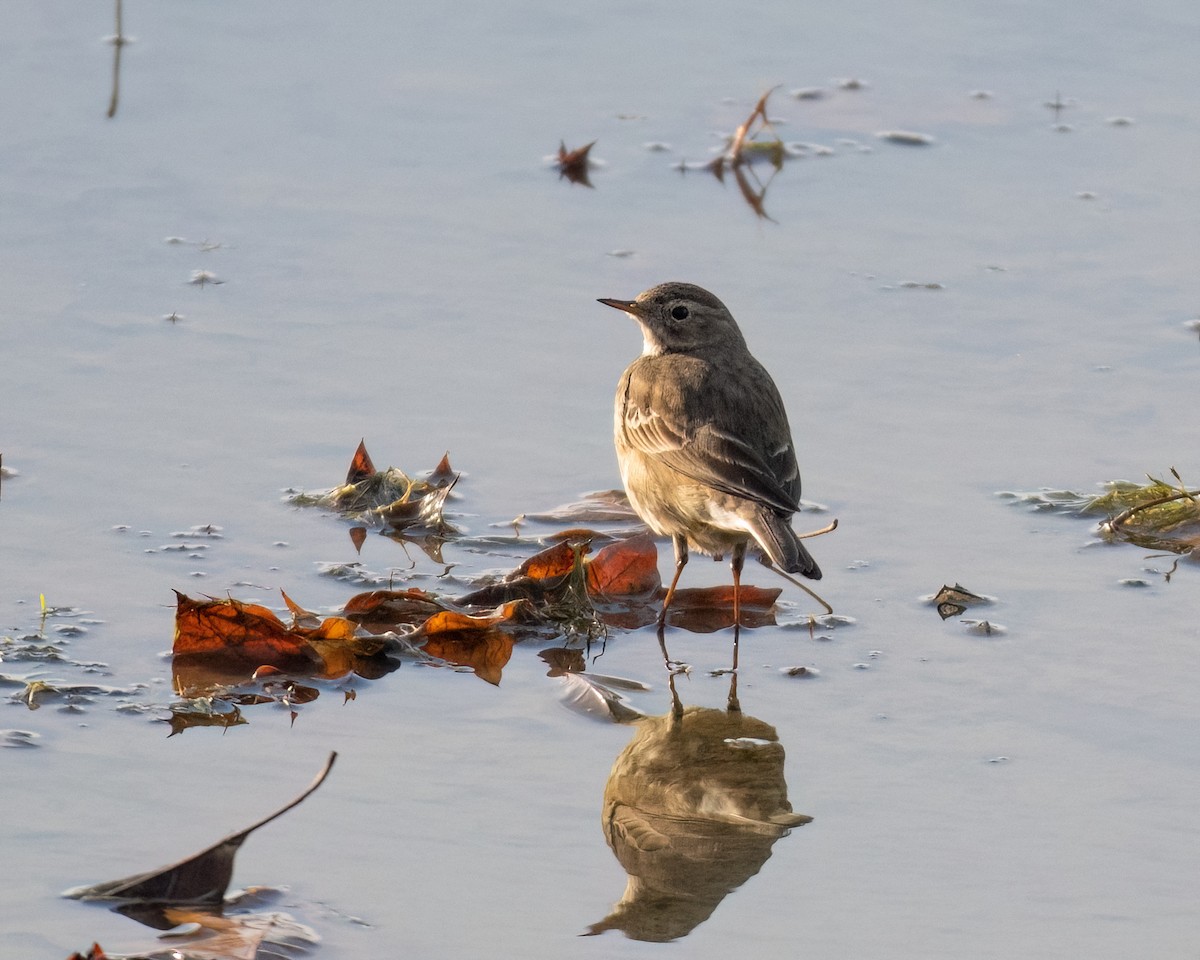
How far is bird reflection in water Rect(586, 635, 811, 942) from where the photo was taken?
15.0ft

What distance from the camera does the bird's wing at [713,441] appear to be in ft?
21.2

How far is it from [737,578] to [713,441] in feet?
1.58

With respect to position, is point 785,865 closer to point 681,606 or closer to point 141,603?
point 681,606

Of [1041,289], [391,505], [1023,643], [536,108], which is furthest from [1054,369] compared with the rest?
[536,108]

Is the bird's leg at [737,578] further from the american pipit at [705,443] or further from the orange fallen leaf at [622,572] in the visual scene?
the orange fallen leaf at [622,572]

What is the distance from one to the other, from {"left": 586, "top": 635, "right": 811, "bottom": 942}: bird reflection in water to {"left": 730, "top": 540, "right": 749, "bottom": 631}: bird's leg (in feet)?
2.10

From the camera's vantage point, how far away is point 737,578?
6.67m

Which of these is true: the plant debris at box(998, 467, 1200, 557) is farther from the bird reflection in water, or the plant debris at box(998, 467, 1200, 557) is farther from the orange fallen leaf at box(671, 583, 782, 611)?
the bird reflection in water

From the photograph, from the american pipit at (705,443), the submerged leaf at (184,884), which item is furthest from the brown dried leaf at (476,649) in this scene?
the submerged leaf at (184,884)

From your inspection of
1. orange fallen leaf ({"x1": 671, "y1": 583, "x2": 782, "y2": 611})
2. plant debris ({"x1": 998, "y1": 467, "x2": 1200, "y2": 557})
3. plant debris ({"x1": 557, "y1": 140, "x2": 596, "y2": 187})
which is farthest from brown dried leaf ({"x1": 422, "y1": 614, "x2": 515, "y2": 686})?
plant debris ({"x1": 557, "y1": 140, "x2": 596, "y2": 187})

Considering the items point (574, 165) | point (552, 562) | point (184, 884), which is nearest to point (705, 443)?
point (552, 562)

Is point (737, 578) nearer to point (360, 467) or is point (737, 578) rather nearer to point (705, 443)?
point (705, 443)

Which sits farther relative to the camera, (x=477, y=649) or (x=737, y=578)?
(x=737, y=578)

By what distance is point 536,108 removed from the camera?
10.7m
